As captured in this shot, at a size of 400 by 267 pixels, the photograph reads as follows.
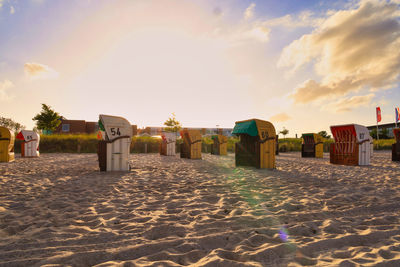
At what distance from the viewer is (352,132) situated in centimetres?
928

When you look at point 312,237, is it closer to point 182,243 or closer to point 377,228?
point 377,228

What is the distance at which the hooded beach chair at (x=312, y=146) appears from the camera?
14.4 meters

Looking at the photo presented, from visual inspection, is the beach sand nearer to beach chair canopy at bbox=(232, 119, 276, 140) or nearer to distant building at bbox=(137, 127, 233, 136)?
beach chair canopy at bbox=(232, 119, 276, 140)

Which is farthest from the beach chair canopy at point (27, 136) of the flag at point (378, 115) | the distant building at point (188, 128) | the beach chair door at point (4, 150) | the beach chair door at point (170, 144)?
the flag at point (378, 115)

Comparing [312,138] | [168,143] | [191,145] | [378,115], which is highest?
[378,115]

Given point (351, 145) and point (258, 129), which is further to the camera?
point (351, 145)

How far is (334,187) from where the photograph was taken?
471 cm

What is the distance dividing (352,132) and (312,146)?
5567 mm

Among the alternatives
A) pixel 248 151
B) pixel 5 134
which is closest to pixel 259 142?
pixel 248 151

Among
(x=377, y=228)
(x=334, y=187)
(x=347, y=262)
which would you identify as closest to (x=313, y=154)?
(x=334, y=187)

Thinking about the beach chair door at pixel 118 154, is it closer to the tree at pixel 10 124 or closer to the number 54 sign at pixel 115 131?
the number 54 sign at pixel 115 131

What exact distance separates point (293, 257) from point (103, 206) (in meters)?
2.79

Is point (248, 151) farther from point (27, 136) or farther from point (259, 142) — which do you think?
point (27, 136)

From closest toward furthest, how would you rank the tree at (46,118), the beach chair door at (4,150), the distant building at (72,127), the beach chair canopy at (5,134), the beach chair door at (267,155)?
the beach chair door at (267,155) → the beach chair door at (4,150) → the beach chair canopy at (5,134) → the tree at (46,118) → the distant building at (72,127)
